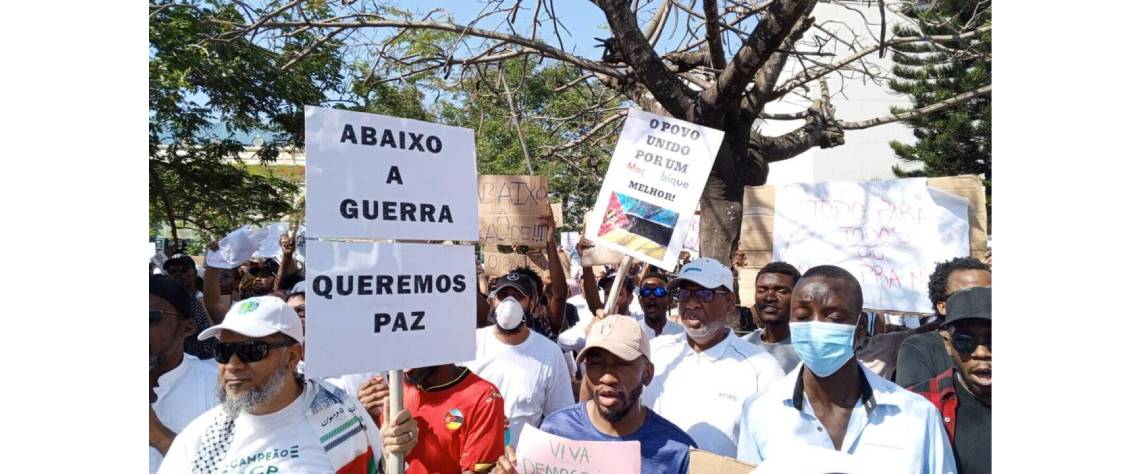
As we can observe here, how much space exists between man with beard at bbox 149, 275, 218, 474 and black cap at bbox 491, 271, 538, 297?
Result: 1.97 meters

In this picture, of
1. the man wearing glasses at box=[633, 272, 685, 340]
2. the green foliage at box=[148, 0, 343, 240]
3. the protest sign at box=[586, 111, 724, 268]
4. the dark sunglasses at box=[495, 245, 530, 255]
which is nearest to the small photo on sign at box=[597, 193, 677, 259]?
the protest sign at box=[586, 111, 724, 268]

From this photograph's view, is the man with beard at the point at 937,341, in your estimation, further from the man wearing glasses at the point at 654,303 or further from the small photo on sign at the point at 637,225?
the man wearing glasses at the point at 654,303

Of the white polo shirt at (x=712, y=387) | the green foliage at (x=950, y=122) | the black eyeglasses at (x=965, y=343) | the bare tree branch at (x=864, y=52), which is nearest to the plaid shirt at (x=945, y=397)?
the black eyeglasses at (x=965, y=343)

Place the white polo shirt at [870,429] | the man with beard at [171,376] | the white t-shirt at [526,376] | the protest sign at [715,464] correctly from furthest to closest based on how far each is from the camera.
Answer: the white t-shirt at [526,376], the man with beard at [171,376], the white polo shirt at [870,429], the protest sign at [715,464]

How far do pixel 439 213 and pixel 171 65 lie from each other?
8005mm

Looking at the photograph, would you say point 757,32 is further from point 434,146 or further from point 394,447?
point 394,447

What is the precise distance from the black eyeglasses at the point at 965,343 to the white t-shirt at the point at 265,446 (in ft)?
6.56

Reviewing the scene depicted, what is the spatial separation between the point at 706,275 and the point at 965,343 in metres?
1.37

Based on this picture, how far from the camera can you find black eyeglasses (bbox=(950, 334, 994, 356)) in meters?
2.73

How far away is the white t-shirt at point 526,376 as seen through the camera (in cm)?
427

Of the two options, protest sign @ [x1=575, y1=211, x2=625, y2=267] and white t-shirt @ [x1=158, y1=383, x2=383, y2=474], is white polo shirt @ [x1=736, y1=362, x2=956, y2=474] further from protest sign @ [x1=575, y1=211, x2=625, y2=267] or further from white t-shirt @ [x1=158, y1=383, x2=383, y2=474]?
protest sign @ [x1=575, y1=211, x2=625, y2=267]

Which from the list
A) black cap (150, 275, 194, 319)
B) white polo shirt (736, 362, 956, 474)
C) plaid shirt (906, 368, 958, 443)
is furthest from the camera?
black cap (150, 275, 194, 319)

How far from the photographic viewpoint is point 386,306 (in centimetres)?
303

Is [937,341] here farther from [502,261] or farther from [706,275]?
[502,261]
